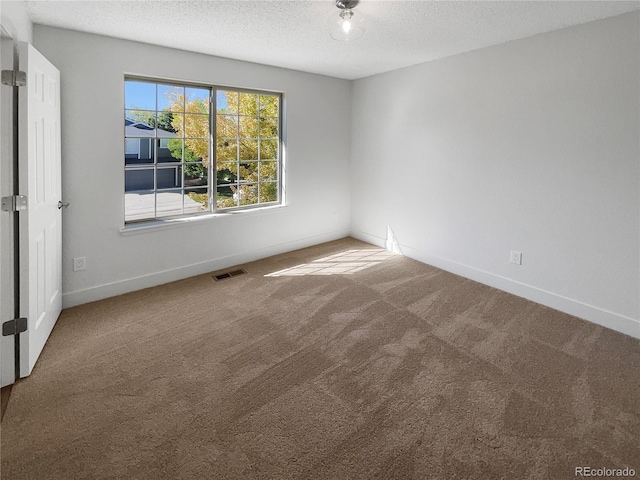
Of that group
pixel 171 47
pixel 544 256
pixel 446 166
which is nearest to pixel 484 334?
pixel 544 256

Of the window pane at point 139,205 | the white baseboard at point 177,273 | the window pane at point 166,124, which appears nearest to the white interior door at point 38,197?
the white baseboard at point 177,273

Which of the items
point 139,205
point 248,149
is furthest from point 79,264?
point 248,149

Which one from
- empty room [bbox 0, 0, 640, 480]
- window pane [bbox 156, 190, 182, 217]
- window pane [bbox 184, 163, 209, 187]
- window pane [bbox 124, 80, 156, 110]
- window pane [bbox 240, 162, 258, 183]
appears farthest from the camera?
window pane [bbox 240, 162, 258, 183]

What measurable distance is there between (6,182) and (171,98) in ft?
6.92

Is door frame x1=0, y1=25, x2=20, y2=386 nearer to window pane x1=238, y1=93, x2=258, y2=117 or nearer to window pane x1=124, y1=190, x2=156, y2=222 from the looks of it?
window pane x1=124, y1=190, x2=156, y2=222

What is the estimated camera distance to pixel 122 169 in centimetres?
351

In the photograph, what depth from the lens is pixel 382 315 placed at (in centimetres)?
322

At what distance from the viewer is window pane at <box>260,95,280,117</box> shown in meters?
4.68

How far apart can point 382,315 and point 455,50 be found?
9.09ft

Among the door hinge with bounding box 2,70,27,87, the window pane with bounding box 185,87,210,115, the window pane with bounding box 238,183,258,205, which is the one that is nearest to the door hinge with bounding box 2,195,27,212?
the door hinge with bounding box 2,70,27,87

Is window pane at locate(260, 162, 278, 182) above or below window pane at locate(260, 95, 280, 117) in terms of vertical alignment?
below

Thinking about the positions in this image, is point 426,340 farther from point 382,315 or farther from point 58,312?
point 58,312

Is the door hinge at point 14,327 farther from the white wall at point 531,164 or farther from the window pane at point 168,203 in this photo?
the white wall at point 531,164

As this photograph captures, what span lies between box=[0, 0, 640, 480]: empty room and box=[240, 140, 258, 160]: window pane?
0.07 meters
